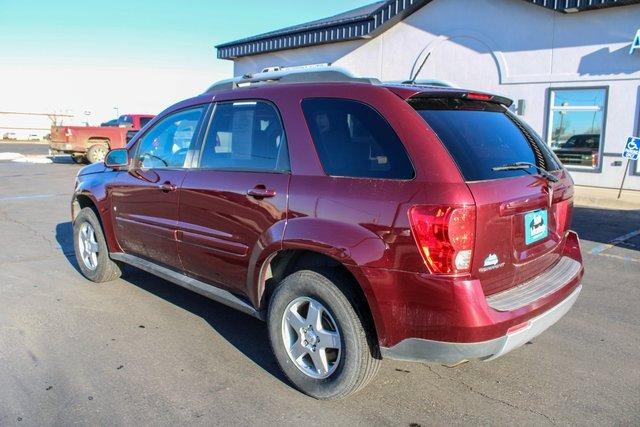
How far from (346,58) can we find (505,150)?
48.1 feet

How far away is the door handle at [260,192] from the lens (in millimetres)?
3347

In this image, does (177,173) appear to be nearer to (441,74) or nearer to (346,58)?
(441,74)

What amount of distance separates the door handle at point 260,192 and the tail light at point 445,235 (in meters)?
1.02

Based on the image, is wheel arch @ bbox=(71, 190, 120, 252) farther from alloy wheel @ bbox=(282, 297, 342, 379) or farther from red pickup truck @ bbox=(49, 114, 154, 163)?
red pickup truck @ bbox=(49, 114, 154, 163)

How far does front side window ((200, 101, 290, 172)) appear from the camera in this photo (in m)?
3.51

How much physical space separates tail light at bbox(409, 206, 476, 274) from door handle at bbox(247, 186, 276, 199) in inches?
40.1

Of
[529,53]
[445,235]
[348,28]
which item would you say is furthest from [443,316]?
[348,28]

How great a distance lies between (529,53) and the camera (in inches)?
521

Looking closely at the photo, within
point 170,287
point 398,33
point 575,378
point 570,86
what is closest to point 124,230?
point 170,287

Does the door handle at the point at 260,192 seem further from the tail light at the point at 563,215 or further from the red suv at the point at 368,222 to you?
the tail light at the point at 563,215

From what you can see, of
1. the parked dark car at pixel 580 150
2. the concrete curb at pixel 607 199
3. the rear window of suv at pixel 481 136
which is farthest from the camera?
the parked dark car at pixel 580 150

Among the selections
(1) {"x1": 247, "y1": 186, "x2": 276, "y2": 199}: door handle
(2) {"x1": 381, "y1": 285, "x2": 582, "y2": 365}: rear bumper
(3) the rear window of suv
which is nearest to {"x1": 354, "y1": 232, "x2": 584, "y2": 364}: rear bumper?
(2) {"x1": 381, "y1": 285, "x2": 582, "y2": 365}: rear bumper

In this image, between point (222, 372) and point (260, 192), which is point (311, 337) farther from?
point (260, 192)

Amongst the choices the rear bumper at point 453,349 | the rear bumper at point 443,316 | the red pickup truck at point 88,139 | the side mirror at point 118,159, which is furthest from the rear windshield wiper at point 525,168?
the red pickup truck at point 88,139
